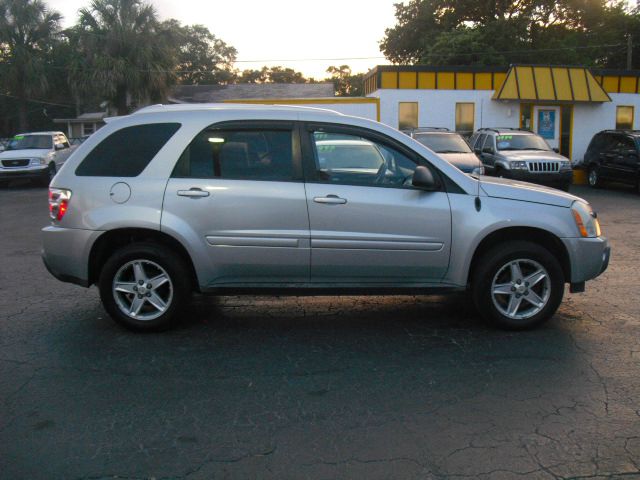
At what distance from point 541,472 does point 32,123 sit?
2101 inches

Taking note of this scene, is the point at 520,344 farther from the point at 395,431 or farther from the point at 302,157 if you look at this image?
the point at 302,157

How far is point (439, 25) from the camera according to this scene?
42312 millimetres

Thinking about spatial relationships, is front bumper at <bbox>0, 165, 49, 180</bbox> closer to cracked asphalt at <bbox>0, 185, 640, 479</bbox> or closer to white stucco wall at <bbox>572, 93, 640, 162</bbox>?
cracked asphalt at <bbox>0, 185, 640, 479</bbox>

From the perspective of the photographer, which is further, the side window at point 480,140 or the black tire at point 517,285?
the side window at point 480,140

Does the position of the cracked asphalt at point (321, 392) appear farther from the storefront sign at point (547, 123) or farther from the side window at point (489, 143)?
the storefront sign at point (547, 123)

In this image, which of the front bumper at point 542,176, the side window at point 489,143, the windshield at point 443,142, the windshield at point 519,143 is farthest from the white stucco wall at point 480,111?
the front bumper at point 542,176

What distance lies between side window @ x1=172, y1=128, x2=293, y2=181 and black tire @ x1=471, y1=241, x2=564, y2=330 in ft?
5.92

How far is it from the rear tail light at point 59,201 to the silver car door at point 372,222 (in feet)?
6.58

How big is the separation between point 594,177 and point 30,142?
60.8 feet

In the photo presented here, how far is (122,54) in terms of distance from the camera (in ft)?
98.9

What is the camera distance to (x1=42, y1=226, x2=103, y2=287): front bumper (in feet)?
16.9

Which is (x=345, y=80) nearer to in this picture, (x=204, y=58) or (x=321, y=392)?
(x=204, y=58)

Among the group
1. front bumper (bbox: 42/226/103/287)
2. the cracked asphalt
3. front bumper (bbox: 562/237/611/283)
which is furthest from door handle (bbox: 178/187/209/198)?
front bumper (bbox: 562/237/611/283)

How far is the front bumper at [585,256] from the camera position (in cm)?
524
